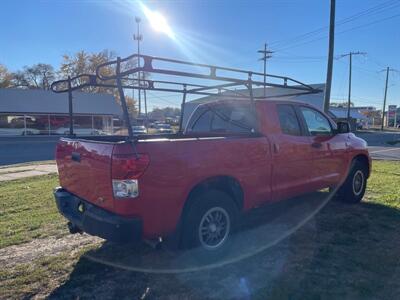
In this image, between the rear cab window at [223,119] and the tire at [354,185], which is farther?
the tire at [354,185]

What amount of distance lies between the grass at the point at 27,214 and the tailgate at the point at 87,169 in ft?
3.99

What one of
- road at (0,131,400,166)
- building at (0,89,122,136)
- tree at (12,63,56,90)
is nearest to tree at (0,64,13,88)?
tree at (12,63,56,90)

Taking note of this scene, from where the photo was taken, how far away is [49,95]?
41.8 metres

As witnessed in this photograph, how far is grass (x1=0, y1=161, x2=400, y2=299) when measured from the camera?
132 inches

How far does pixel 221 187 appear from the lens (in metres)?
4.09

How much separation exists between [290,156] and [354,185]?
238 centimetres

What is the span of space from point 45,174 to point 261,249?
342 inches

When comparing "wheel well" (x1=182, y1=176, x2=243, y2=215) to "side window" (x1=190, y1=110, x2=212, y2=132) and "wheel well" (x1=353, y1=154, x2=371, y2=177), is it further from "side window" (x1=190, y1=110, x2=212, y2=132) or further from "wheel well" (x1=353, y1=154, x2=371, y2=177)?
"wheel well" (x1=353, y1=154, x2=371, y2=177)

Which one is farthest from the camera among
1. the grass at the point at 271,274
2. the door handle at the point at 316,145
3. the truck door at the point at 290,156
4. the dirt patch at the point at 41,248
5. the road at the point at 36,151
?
the road at the point at 36,151

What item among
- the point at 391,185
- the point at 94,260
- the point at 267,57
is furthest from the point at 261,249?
the point at 267,57

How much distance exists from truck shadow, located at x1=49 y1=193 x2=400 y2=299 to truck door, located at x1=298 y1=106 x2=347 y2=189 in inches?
31.6

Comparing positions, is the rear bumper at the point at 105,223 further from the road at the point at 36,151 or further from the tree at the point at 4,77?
the tree at the point at 4,77

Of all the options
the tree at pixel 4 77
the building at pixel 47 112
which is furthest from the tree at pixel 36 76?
the building at pixel 47 112

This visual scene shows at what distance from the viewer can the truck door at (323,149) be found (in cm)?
545
